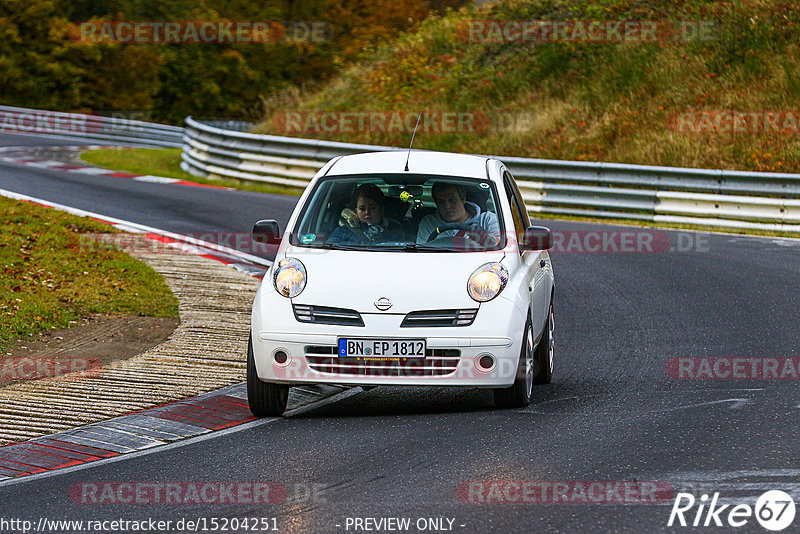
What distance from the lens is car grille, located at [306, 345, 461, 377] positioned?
774cm

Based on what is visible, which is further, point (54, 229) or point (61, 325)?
point (54, 229)

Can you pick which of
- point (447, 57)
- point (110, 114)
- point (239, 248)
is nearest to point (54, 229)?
point (239, 248)

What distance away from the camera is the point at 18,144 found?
33312mm

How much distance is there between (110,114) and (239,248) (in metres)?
39.0

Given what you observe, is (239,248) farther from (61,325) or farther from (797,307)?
(797,307)

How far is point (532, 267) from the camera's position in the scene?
8.93 metres

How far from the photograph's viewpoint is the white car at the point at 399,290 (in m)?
7.76
